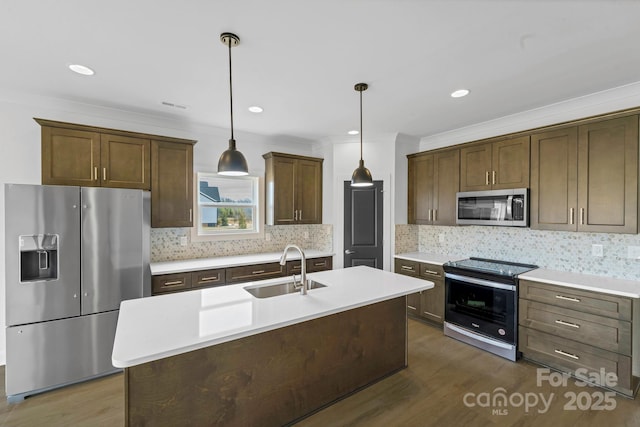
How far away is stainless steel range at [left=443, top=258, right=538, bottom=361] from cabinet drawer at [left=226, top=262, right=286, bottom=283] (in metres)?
2.16

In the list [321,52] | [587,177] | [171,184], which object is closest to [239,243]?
[171,184]

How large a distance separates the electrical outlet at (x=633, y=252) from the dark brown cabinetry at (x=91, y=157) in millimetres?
4872

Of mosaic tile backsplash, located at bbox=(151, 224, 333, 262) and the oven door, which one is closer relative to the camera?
the oven door

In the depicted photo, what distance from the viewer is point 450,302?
3506 millimetres

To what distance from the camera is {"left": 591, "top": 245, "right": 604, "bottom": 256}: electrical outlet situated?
285cm

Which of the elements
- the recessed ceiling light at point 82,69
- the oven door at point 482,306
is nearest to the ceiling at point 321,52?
the recessed ceiling light at point 82,69

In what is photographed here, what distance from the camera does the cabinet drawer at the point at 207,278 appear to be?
126 inches

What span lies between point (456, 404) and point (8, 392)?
3629mm

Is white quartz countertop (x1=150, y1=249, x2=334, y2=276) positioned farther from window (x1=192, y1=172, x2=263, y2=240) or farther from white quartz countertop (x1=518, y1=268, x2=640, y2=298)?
white quartz countertop (x1=518, y1=268, x2=640, y2=298)

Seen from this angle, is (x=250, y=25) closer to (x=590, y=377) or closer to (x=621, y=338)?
(x=621, y=338)

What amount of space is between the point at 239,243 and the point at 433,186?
2903mm

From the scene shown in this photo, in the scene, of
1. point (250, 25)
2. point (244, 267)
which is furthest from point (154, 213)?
point (250, 25)

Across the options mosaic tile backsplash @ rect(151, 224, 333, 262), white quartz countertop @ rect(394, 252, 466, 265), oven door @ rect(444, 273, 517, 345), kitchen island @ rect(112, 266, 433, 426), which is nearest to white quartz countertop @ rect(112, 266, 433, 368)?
kitchen island @ rect(112, 266, 433, 426)

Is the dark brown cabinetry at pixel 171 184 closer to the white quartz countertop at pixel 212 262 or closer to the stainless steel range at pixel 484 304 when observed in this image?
the white quartz countertop at pixel 212 262
